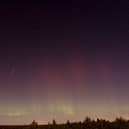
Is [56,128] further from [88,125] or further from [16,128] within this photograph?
[16,128]

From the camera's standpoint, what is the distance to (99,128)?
152 meters

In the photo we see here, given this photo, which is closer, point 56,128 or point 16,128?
Answer: point 56,128

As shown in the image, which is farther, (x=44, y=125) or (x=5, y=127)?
(x=5, y=127)

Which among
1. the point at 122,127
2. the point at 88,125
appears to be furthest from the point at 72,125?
the point at 122,127

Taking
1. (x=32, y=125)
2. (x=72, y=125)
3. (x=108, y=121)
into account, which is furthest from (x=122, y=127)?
(x=32, y=125)

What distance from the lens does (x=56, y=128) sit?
150 meters

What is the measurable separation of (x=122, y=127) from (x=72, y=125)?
622 inches

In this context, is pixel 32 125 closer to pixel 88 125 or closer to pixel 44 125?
pixel 44 125

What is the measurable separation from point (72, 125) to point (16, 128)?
2226cm

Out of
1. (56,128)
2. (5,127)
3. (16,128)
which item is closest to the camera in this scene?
(56,128)

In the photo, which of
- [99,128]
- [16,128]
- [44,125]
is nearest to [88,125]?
[99,128]

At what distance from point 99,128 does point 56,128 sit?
1346 cm

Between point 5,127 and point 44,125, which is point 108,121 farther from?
point 5,127

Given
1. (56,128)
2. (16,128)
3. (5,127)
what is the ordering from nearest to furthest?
1. (56,128)
2. (16,128)
3. (5,127)
